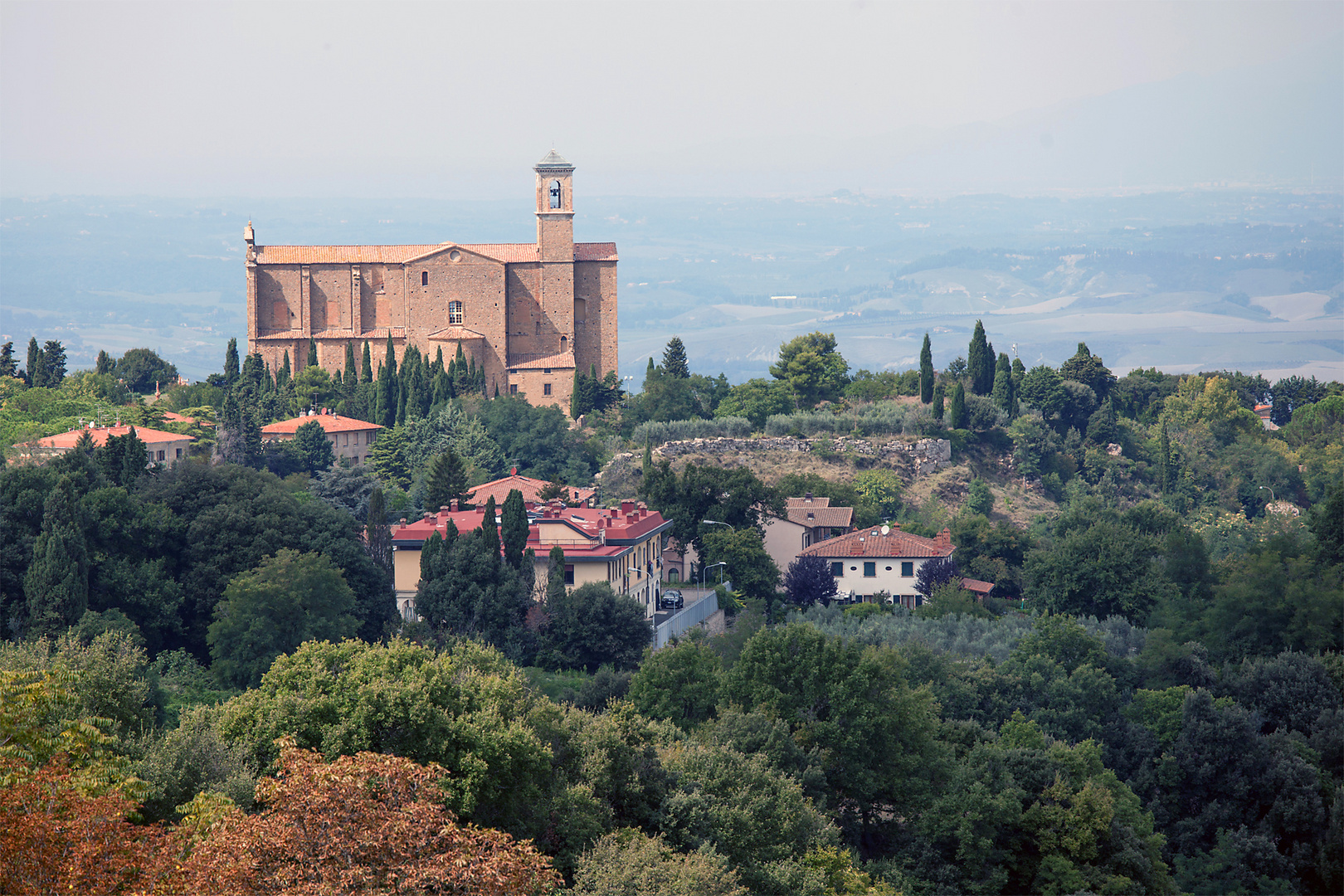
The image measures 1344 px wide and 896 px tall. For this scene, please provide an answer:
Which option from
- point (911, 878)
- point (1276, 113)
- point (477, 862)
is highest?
point (1276, 113)

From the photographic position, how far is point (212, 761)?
23.0 m

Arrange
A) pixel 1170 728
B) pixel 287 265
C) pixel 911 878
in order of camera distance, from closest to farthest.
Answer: pixel 911 878
pixel 1170 728
pixel 287 265

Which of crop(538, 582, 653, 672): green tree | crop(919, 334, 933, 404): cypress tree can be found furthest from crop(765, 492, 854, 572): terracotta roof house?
crop(538, 582, 653, 672): green tree

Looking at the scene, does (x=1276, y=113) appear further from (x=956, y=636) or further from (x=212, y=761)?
(x=212, y=761)

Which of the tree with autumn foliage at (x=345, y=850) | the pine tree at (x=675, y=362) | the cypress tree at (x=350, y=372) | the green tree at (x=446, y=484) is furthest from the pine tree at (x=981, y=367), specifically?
the tree with autumn foliage at (x=345, y=850)

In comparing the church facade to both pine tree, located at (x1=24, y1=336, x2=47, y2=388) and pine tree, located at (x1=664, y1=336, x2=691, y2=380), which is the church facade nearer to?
pine tree, located at (x1=664, y1=336, x2=691, y2=380)

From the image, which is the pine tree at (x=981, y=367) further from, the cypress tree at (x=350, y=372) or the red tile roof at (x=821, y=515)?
the cypress tree at (x=350, y=372)

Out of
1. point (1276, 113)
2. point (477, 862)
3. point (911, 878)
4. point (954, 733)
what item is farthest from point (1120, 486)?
point (1276, 113)

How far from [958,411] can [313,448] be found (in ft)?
91.6

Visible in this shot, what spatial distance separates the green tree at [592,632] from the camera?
149 ft

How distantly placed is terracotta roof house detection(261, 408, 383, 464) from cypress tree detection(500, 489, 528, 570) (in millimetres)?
22274

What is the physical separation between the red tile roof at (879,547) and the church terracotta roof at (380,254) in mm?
29371

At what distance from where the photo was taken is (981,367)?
77688 mm

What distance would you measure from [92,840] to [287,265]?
70655mm
